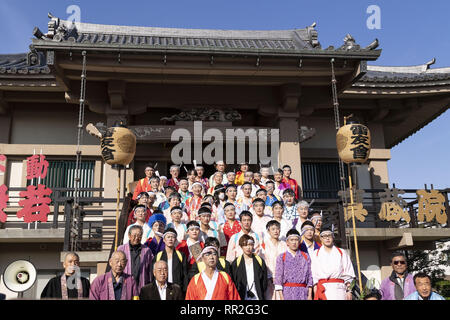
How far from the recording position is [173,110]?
11766 millimetres

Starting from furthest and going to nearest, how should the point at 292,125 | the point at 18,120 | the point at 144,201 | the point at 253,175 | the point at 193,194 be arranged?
the point at 18,120, the point at 292,125, the point at 253,175, the point at 193,194, the point at 144,201

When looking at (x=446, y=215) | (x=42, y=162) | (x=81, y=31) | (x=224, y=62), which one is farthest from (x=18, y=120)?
(x=446, y=215)

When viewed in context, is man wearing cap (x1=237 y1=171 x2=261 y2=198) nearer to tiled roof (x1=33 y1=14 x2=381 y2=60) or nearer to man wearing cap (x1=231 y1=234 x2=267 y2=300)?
man wearing cap (x1=231 y1=234 x2=267 y2=300)

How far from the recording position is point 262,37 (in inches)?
563

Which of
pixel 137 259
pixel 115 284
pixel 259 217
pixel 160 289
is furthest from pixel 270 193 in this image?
pixel 115 284

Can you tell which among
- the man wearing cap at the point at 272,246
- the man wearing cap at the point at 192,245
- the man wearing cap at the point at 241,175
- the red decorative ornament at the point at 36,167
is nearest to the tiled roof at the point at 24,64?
the red decorative ornament at the point at 36,167

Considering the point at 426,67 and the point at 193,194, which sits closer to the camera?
the point at 193,194

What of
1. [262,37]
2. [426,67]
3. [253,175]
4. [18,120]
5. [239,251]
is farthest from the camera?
[262,37]

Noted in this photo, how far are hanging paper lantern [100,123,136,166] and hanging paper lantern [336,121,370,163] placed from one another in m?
3.99

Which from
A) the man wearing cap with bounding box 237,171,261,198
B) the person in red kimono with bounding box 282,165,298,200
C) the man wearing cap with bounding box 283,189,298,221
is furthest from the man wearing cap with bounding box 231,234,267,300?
the person in red kimono with bounding box 282,165,298,200

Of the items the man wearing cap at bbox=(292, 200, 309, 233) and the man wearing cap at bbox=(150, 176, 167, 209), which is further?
the man wearing cap at bbox=(150, 176, 167, 209)

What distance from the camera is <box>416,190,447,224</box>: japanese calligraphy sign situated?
9.72 meters

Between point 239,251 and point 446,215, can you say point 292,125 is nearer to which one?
point 446,215
